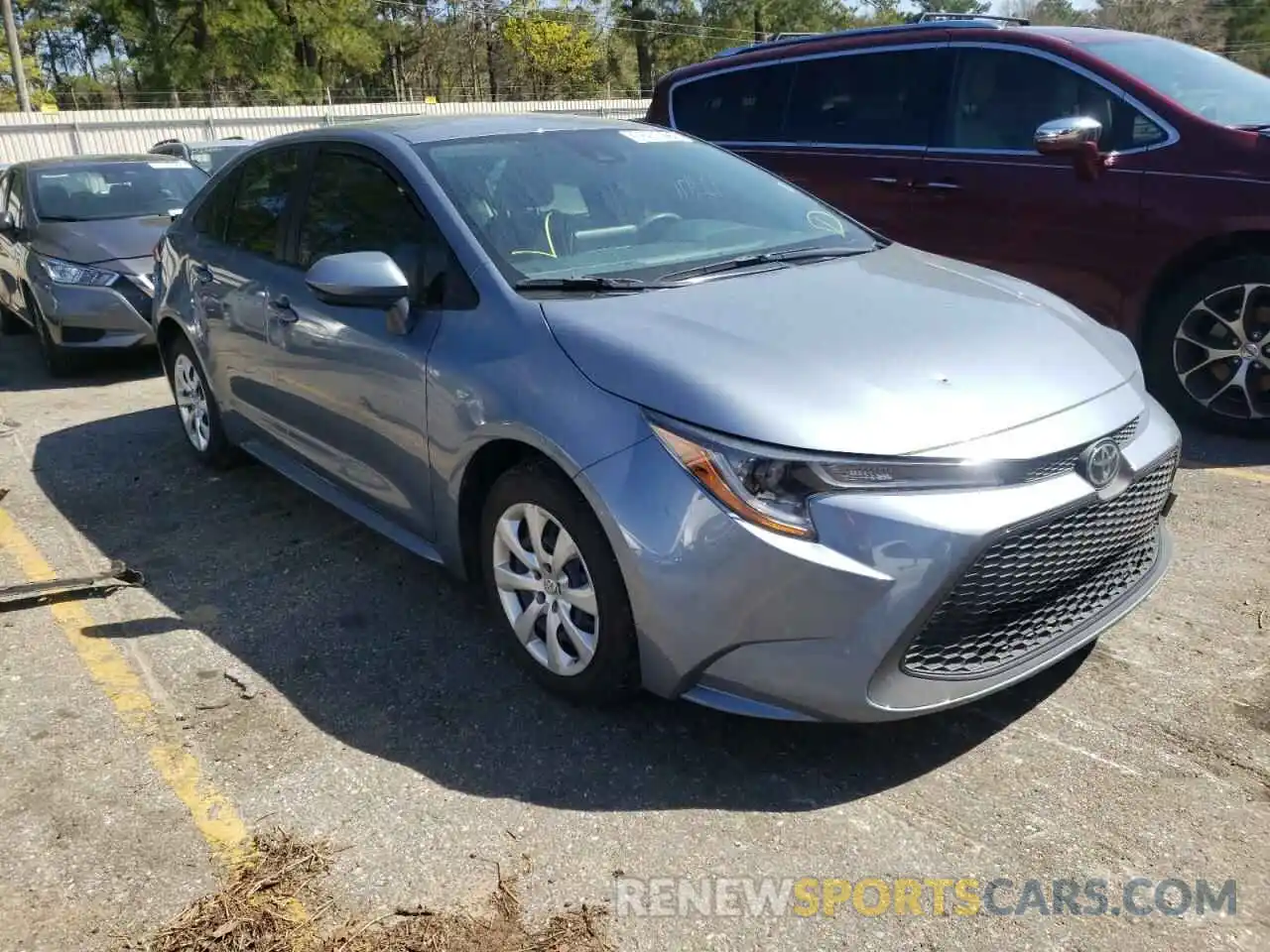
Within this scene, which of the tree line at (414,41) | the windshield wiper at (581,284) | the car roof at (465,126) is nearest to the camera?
the windshield wiper at (581,284)

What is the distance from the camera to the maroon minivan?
194 inches

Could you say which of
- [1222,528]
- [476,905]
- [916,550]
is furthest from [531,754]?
[1222,528]

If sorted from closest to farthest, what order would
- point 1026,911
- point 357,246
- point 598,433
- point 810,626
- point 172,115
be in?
point 1026,911 < point 810,626 < point 598,433 < point 357,246 < point 172,115

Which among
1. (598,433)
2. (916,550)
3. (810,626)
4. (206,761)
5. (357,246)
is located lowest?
(206,761)

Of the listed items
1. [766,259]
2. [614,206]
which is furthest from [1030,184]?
[614,206]

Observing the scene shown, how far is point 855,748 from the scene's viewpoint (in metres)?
2.85

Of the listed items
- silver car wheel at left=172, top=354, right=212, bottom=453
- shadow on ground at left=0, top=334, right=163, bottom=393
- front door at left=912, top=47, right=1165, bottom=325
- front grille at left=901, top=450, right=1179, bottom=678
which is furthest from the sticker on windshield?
shadow on ground at left=0, top=334, right=163, bottom=393

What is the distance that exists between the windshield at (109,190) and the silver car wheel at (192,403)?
345 centimetres

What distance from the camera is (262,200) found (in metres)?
4.53

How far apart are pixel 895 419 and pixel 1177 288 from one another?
3354 millimetres

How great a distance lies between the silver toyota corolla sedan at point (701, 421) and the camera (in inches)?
97.0

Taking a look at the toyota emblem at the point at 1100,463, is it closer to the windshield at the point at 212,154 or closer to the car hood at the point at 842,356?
the car hood at the point at 842,356

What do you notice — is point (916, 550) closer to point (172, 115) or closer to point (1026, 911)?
point (1026, 911)

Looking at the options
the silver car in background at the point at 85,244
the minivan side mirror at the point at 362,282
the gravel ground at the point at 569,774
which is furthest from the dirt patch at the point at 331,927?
the silver car in background at the point at 85,244
